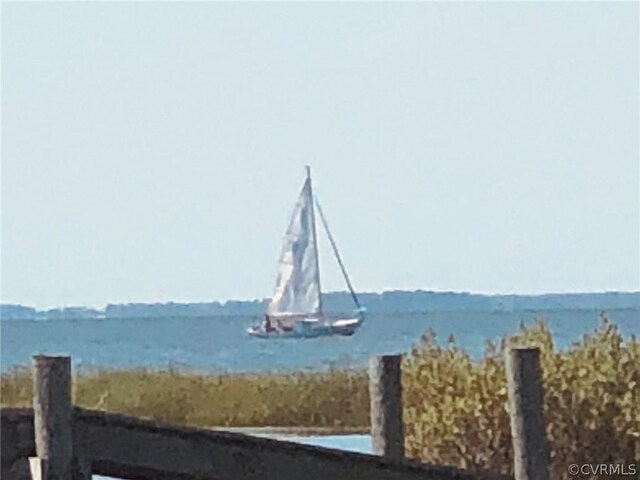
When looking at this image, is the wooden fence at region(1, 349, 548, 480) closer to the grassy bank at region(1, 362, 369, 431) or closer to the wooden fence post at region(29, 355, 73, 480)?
the wooden fence post at region(29, 355, 73, 480)

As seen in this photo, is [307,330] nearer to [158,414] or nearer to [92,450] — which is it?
[158,414]

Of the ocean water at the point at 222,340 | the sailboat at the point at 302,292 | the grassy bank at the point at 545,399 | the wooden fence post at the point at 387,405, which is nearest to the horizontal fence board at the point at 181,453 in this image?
the wooden fence post at the point at 387,405

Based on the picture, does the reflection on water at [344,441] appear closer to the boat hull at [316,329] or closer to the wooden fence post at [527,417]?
the wooden fence post at [527,417]

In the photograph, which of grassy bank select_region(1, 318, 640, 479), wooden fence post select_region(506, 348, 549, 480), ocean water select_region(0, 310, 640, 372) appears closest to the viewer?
wooden fence post select_region(506, 348, 549, 480)

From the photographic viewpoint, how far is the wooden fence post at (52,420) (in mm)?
4699

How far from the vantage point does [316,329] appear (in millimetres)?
35344

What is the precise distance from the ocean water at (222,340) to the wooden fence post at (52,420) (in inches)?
986

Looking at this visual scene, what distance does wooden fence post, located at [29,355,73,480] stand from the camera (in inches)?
185

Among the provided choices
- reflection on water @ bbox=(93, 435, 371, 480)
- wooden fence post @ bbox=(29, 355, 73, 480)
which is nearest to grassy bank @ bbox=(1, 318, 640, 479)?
reflection on water @ bbox=(93, 435, 371, 480)

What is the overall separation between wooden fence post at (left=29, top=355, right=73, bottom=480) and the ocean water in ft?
82.2

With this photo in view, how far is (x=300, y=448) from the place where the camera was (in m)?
5.09

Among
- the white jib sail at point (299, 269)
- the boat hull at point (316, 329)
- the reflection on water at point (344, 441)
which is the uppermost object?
the white jib sail at point (299, 269)

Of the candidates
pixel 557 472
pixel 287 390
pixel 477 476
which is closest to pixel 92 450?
pixel 477 476

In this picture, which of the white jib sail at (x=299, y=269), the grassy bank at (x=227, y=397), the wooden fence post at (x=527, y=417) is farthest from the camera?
the white jib sail at (x=299, y=269)
